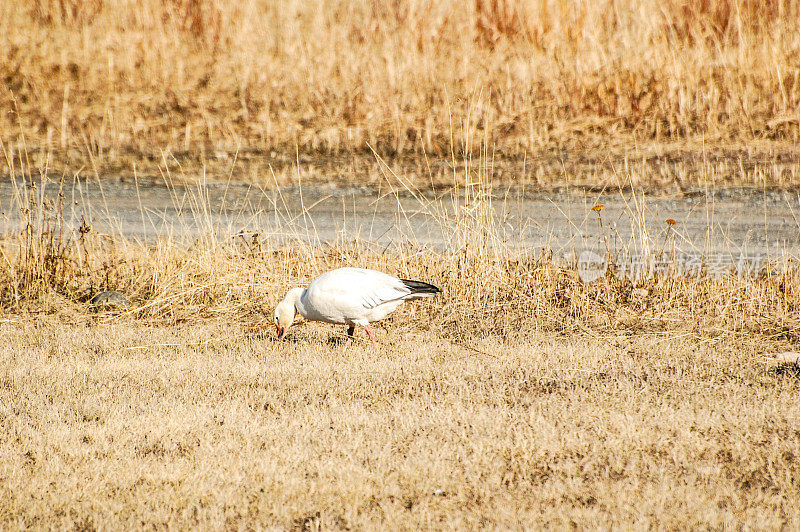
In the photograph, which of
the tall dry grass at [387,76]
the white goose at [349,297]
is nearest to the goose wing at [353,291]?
the white goose at [349,297]

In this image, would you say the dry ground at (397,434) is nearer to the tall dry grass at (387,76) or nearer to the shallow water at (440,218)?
the shallow water at (440,218)

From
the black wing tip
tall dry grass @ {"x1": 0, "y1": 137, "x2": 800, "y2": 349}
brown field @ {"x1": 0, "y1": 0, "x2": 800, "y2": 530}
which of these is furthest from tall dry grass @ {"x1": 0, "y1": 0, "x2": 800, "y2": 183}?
the black wing tip

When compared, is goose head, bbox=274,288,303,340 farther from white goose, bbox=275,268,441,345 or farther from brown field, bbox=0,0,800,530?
brown field, bbox=0,0,800,530

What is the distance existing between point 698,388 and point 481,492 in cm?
159

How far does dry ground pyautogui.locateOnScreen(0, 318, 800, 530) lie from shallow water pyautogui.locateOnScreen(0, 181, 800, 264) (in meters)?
1.80

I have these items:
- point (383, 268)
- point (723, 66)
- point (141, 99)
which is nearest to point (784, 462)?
point (383, 268)

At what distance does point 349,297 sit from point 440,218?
10.0ft

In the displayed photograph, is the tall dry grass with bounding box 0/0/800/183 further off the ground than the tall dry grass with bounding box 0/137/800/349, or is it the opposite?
the tall dry grass with bounding box 0/0/800/183

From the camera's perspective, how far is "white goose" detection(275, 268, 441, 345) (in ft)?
15.0

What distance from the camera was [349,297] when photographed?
4551mm

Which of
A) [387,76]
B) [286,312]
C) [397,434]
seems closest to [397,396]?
[397,434]

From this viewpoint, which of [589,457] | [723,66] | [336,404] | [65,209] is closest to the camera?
[589,457]

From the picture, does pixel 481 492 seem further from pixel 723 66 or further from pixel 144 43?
pixel 144 43

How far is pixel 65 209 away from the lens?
29.3ft
